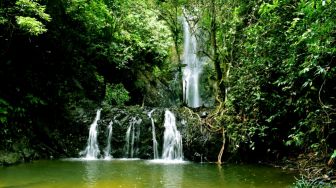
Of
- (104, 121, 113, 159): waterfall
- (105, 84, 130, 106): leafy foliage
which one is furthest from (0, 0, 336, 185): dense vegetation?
(104, 121, 113, 159): waterfall

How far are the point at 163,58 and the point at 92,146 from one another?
9065 mm

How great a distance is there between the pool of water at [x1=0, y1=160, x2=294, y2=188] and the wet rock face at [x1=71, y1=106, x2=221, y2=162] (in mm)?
1193

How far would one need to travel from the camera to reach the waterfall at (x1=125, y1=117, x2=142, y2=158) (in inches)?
544

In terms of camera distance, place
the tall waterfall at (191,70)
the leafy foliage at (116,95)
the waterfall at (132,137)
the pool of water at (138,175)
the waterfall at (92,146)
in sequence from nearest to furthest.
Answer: the pool of water at (138,175) < the waterfall at (92,146) < the waterfall at (132,137) < the leafy foliage at (116,95) < the tall waterfall at (191,70)

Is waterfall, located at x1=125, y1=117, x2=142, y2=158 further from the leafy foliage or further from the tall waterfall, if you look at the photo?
the tall waterfall

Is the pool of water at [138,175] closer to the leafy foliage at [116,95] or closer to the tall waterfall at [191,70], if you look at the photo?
the leafy foliage at [116,95]

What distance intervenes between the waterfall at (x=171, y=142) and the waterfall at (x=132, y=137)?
3.49 feet

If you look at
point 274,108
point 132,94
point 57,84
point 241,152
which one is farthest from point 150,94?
point 274,108

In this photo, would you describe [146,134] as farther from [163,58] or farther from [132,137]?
[163,58]

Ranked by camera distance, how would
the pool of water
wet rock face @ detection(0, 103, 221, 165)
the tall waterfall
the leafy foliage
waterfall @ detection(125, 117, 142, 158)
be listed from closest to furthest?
the pool of water → wet rock face @ detection(0, 103, 221, 165) → waterfall @ detection(125, 117, 142, 158) → the leafy foliage → the tall waterfall

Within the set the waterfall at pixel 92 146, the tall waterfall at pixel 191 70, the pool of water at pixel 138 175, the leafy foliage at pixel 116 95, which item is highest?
the tall waterfall at pixel 191 70


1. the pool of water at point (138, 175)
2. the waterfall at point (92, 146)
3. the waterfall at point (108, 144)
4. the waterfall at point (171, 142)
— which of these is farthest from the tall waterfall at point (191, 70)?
the pool of water at point (138, 175)

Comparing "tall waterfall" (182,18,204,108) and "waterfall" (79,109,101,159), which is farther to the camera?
"tall waterfall" (182,18,204,108)

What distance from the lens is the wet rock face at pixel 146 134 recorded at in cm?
1285
